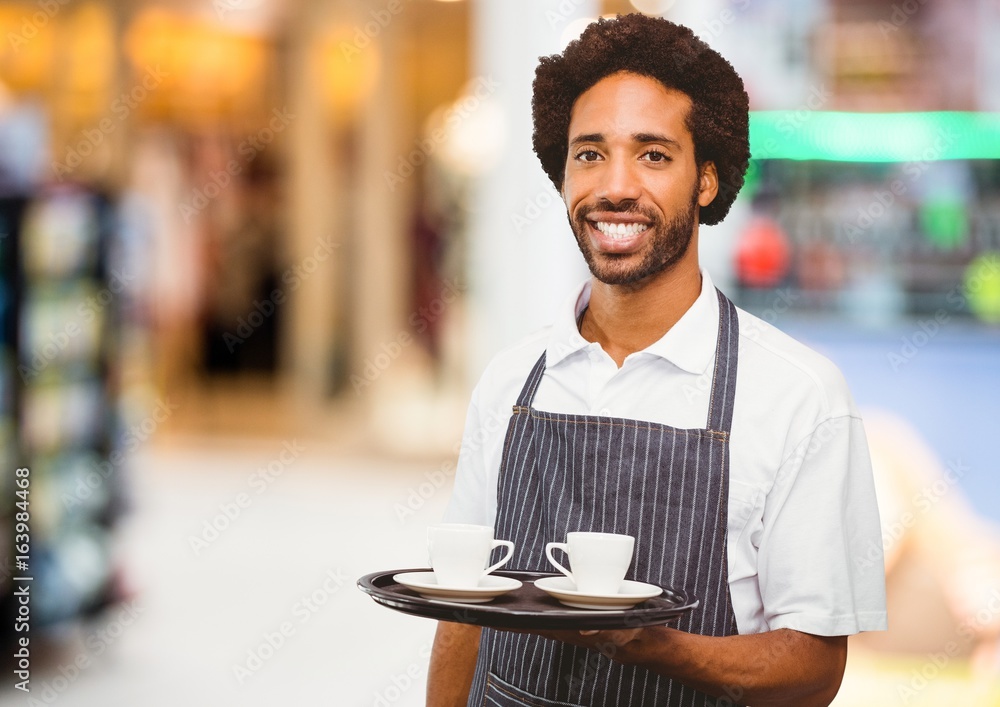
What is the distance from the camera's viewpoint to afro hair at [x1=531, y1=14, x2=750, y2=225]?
1586 millimetres

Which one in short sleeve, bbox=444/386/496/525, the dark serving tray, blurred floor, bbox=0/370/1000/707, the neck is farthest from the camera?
blurred floor, bbox=0/370/1000/707

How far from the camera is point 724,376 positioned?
157 cm

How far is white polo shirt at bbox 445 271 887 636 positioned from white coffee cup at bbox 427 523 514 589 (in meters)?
0.33

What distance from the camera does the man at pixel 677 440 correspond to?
4.82ft

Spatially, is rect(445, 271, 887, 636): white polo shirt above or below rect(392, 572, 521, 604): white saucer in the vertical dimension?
above

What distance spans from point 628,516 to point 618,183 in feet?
1.43

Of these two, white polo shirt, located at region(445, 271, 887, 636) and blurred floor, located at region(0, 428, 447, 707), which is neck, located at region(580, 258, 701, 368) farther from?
blurred floor, located at region(0, 428, 447, 707)

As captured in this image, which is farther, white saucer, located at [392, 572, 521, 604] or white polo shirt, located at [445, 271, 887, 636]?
white polo shirt, located at [445, 271, 887, 636]

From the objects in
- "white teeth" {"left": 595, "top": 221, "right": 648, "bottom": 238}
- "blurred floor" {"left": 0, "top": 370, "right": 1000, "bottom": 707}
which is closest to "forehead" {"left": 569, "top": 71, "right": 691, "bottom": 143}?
"white teeth" {"left": 595, "top": 221, "right": 648, "bottom": 238}

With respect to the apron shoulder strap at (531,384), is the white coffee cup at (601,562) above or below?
below

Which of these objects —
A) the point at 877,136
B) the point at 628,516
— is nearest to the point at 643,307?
the point at 628,516

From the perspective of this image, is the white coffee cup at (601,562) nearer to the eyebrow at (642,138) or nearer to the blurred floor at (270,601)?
the eyebrow at (642,138)

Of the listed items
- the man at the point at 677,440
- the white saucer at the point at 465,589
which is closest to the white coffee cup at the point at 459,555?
the white saucer at the point at 465,589

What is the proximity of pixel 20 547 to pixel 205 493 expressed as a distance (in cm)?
293
